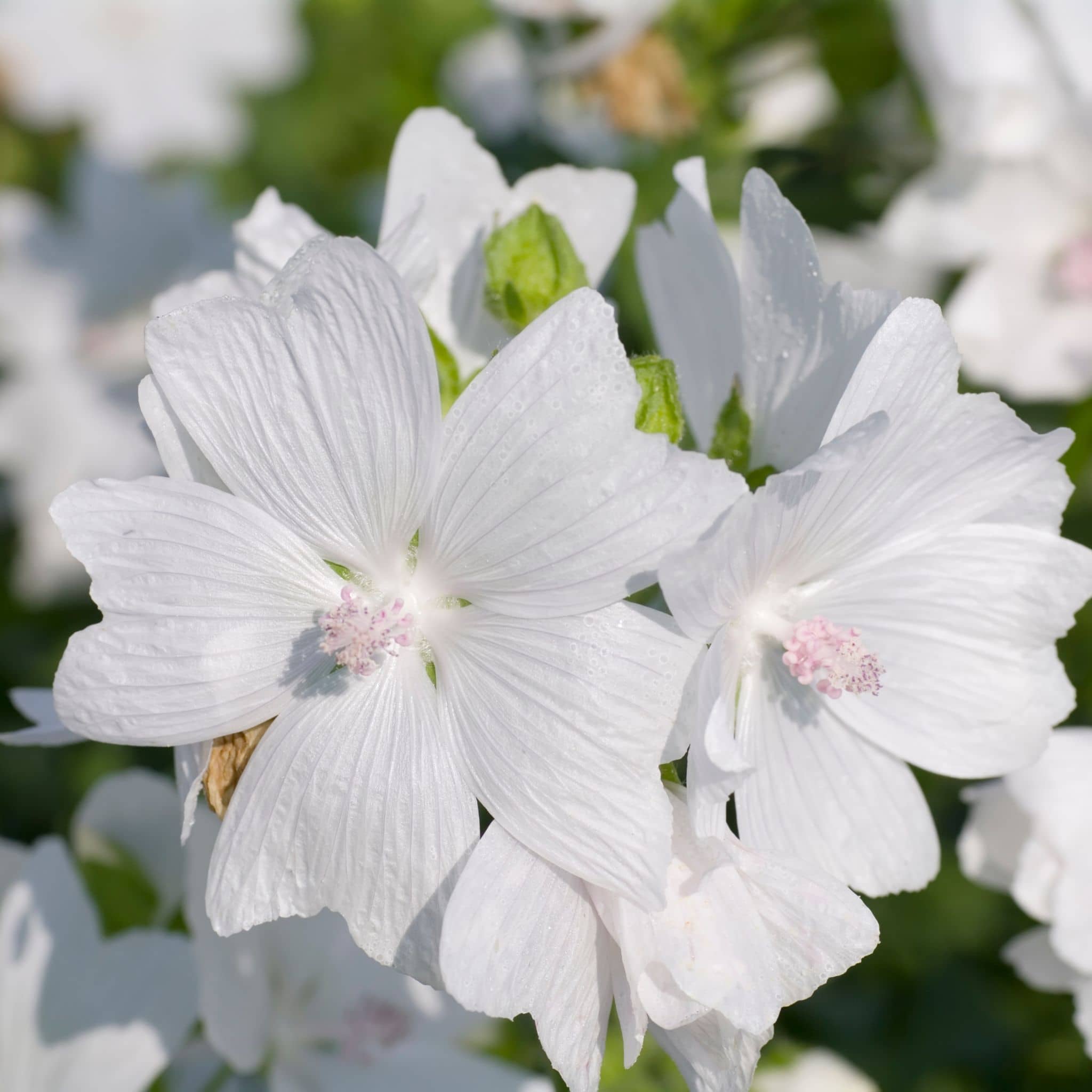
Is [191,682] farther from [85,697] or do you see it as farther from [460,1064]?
[460,1064]

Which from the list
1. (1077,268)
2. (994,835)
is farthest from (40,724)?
(1077,268)

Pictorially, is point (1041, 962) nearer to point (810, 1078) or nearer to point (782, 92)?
point (810, 1078)

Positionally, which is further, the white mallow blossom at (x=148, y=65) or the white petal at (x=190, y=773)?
the white mallow blossom at (x=148, y=65)

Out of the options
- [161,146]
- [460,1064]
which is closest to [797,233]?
[460,1064]

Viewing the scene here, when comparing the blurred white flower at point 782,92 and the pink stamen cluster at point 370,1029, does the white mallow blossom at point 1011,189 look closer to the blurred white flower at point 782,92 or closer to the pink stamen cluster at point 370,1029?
the blurred white flower at point 782,92

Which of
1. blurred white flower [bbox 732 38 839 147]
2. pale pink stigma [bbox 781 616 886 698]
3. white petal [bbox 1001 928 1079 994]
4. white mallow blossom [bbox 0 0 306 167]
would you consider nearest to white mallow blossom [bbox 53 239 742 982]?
pale pink stigma [bbox 781 616 886 698]

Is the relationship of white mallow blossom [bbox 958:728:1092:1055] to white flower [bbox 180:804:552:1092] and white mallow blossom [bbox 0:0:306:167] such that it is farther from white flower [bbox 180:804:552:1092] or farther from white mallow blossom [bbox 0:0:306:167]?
white mallow blossom [bbox 0:0:306:167]

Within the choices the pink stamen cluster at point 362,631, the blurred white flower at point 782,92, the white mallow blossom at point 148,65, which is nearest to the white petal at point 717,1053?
the pink stamen cluster at point 362,631

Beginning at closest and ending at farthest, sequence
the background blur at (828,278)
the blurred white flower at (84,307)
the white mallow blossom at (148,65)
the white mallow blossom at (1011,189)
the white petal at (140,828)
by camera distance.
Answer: the white petal at (140,828) < the white mallow blossom at (1011,189) < the background blur at (828,278) < the blurred white flower at (84,307) < the white mallow blossom at (148,65)
